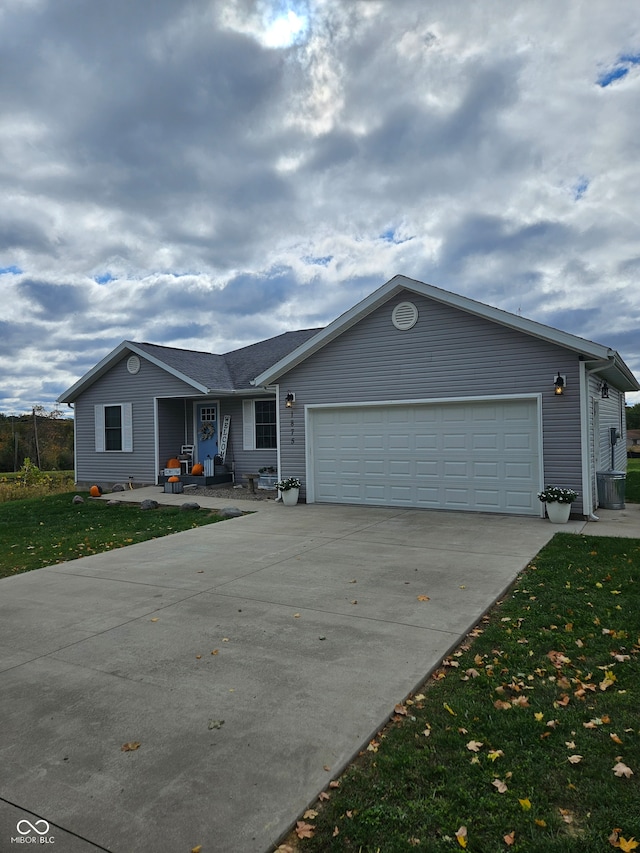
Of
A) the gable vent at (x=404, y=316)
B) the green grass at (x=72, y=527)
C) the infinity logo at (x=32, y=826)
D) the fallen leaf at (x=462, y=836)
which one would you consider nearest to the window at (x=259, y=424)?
the green grass at (x=72, y=527)

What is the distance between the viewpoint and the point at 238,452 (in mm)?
16703

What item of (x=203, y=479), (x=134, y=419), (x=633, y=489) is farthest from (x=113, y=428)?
(x=633, y=489)

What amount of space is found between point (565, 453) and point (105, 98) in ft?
35.2

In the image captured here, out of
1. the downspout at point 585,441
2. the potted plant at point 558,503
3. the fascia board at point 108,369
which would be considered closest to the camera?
the potted plant at point 558,503

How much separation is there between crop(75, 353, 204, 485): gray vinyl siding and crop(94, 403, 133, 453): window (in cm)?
17

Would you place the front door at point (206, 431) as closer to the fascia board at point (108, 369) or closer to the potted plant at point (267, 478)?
the fascia board at point (108, 369)

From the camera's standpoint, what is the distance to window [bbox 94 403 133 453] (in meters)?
17.5

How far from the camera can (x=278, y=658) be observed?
4215 mm

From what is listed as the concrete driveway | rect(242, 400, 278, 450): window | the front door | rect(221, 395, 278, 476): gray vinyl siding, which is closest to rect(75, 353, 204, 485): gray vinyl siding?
the front door

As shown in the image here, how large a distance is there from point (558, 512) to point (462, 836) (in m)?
8.17

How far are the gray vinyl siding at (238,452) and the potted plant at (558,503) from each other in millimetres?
8443

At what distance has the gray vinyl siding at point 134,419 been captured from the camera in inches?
666

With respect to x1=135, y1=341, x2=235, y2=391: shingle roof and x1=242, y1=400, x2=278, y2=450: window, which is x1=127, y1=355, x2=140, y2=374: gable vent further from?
x1=242, y1=400, x2=278, y2=450: window

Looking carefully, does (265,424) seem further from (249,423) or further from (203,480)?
(203,480)
